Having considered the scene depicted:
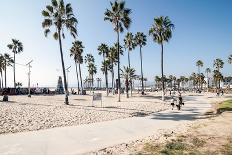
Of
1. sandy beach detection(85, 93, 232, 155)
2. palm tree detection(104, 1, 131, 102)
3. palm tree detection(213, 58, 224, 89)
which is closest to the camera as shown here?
sandy beach detection(85, 93, 232, 155)

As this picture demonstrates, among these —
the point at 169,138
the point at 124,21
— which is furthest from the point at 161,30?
the point at 169,138

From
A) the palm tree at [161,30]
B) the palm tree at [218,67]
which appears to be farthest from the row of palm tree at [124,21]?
the palm tree at [218,67]

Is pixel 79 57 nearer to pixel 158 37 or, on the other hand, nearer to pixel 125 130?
pixel 158 37

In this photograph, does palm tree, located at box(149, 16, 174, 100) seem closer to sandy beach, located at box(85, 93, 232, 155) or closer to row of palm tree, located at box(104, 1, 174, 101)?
row of palm tree, located at box(104, 1, 174, 101)

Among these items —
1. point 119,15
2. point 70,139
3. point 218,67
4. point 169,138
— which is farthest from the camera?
point 218,67

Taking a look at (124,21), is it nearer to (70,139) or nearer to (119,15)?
(119,15)

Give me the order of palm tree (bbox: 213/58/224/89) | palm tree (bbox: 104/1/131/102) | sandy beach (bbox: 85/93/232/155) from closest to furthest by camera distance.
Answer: sandy beach (bbox: 85/93/232/155) < palm tree (bbox: 104/1/131/102) < palm tree (bbox: 213/58/224/89)

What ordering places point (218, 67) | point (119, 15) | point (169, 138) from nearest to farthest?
point (169, 138) < point (119, 15) < point (218, 67)

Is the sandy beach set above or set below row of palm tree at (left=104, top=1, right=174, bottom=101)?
below

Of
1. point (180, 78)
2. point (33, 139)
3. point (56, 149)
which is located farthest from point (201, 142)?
point (180, 78)

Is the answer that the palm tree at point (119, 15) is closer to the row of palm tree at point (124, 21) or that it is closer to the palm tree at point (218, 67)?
the row of palm tree at point (124, 21)

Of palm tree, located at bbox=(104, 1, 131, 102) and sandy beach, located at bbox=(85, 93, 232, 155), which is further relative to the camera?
palm tree, located at bbox=(104, 1, 131, 102)

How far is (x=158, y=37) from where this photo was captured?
49062 mm

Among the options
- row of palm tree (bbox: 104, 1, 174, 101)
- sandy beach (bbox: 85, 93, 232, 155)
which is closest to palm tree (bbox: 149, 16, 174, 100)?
row of palm tree (bbox: 104, 1, 174, 101)
